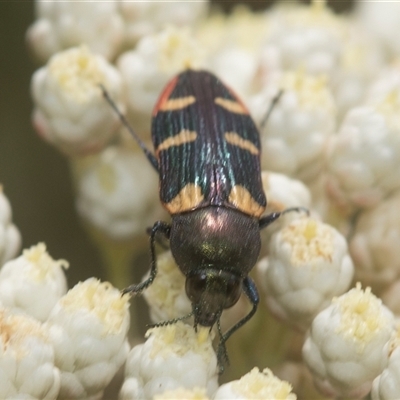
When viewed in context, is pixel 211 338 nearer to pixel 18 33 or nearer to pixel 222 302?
pixel 222 302

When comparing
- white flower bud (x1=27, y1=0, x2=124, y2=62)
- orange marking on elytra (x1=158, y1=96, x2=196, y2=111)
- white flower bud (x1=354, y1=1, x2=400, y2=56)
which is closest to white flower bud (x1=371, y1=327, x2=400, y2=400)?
orange marking on elytra (x1=158, y1=96, x2=196, y2=111)

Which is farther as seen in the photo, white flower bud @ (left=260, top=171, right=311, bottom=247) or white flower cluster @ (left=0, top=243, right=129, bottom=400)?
white flower bud @ (left=260, top=171, right=311, bottom=247)

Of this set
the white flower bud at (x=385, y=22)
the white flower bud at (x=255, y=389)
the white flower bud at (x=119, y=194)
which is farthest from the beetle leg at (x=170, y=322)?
the white flower bud at (x=385, y=22)

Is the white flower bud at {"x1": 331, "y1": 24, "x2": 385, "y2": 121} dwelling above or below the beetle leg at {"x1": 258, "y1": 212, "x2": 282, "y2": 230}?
above

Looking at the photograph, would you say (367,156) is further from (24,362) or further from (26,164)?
(26,164)

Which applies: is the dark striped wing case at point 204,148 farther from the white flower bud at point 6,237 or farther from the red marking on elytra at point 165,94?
the white flower bud at point 6,237

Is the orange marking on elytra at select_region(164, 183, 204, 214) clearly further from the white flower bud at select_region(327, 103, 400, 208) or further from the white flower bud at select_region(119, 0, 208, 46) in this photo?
the white flower bud at select_region(119, 0, 208, 46)
